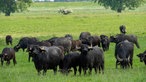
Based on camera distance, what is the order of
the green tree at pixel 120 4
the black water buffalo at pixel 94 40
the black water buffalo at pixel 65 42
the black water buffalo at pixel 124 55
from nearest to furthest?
the black water buffalo at pixel 124 55 < the black water buffalo at pixel 65 42 < the black water buffalo at pixel 94 40 < the green tree at pixel 120 4

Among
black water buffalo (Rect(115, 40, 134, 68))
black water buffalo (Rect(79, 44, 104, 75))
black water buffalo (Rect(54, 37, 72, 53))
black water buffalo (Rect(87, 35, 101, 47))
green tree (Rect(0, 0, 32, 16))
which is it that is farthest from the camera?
green tree (Rect(0, 0, 32, 16))

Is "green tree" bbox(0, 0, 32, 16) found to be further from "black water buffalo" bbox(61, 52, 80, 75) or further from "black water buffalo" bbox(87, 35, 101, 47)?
"black water buffalo" bbox(61, 52, 80, 75)

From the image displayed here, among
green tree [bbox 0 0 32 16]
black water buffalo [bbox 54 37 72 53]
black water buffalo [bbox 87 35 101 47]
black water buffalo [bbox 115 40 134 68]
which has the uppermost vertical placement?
black water buffalo [bbox 115 40 134 68]

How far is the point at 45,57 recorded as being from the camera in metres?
22.6

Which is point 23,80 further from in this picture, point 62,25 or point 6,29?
point 62,25

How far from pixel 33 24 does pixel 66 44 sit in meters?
39.8

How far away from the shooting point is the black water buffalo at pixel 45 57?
22.4 metres

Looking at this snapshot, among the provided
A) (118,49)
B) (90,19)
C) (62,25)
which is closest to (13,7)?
(90,19)

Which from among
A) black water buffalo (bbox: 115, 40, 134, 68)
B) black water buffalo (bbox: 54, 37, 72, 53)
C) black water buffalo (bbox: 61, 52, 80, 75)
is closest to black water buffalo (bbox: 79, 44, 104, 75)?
black water buffalo (bbox: 61, 52, 80, 75)

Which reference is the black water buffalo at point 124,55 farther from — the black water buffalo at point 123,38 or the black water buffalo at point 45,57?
the black water buffalo at point 123,38

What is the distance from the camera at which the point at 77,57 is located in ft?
73.5

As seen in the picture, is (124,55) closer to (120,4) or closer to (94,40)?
(94,40)

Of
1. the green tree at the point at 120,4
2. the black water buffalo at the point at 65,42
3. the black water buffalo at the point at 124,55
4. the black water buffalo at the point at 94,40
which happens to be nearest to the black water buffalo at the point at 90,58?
the black water buffalo at the point at 124,55

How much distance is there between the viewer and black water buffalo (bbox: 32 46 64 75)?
2241 cm
